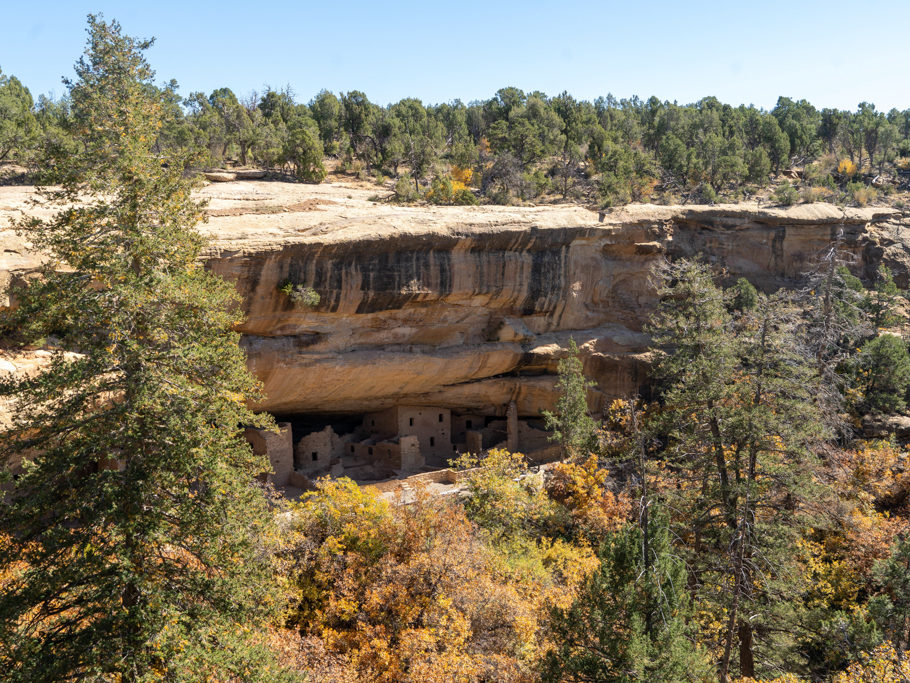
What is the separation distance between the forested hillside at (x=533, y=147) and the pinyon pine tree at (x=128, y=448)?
1969 cm

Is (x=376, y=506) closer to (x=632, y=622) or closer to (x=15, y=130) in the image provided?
(x=632, y=622)

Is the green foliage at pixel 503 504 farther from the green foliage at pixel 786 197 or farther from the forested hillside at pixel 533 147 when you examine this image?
the green foliage at pixel 786 197

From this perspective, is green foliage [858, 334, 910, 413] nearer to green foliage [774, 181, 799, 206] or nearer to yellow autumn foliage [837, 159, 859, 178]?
green foliage [774, 181, 799, 206]

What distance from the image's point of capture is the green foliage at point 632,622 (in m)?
10.8

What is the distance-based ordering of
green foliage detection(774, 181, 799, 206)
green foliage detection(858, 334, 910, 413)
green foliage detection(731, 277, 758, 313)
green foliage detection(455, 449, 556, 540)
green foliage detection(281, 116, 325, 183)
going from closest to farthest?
green foliage detection(455, 449, 556, 540)
green foliage detection(858, 334, 910, 413)
green foliage detection(731, 277, 758, 313)
green foliage detection(774, 181, 799, 206)
green foliage detection(281, 116, 325, 183)

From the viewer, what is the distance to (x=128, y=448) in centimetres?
930

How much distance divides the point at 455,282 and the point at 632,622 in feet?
48.1

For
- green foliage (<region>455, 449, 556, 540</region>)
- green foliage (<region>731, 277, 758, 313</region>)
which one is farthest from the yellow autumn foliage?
green foliage (<region>455, 449, 556, 540</region>)

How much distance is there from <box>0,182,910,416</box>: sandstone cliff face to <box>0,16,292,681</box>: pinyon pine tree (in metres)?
9.52

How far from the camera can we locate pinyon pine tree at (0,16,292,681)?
866 cm

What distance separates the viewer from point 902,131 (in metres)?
70.9

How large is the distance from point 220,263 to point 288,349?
391 centimetres

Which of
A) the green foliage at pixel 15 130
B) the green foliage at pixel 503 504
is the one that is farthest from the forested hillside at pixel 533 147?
the green foliage at pixel 503 504

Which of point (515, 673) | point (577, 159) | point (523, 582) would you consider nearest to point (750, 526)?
point (523, 582)
